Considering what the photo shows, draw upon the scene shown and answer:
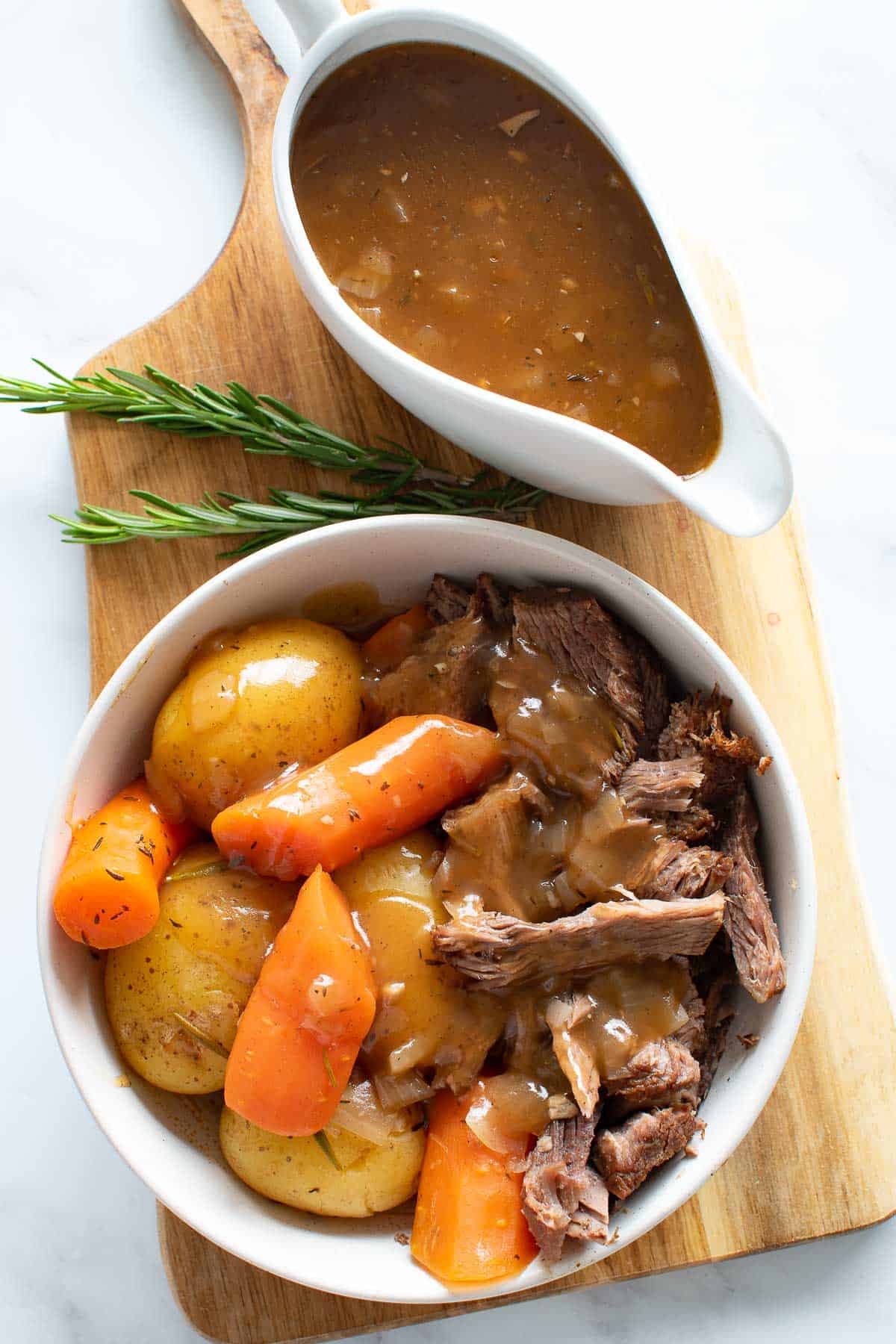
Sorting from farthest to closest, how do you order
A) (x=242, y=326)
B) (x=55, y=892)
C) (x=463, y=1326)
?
(x=463, y=1326)
(x=242, y=326)
(x=55, y=892)

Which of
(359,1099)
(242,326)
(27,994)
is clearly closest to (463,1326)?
(359,1099)

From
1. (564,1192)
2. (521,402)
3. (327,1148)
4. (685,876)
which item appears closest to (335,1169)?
(327,1148)

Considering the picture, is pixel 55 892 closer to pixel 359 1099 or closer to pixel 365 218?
pixel 359 1099

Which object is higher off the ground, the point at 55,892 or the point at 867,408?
the point at 867,408

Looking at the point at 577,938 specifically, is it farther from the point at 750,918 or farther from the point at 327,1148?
the point at 327,1148

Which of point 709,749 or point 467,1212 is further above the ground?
point 709,749

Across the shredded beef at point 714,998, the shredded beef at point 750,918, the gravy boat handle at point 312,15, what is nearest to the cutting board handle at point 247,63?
the gravy boat handle at point 312,15

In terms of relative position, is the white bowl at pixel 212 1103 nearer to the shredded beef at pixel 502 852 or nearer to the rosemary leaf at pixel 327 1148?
the rosemary leaf at pixel 327 1148
